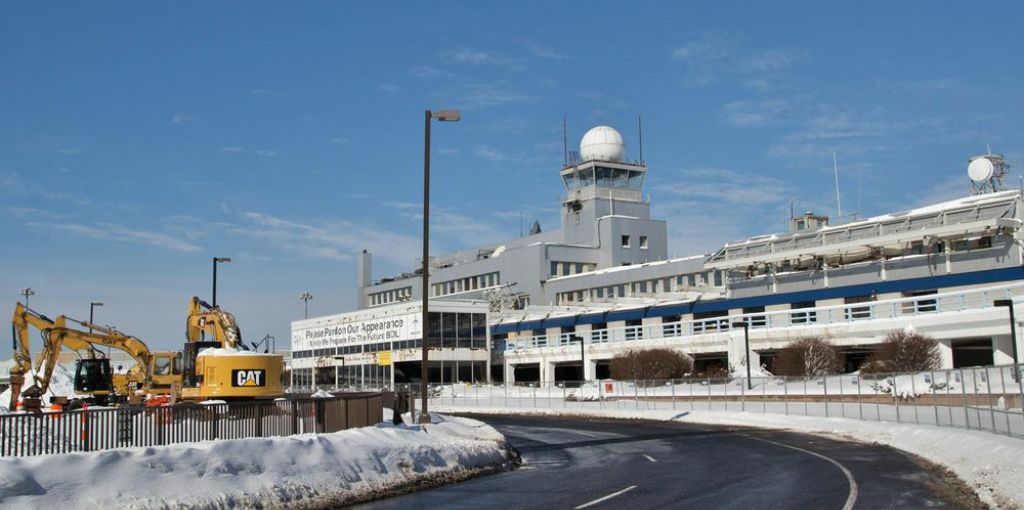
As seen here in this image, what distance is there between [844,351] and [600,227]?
149 ft

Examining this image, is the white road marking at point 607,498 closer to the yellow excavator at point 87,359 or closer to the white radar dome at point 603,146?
the yellow excavator at point 87,359

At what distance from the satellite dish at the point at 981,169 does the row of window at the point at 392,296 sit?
211 ft

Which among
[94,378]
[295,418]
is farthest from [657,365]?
[295,418]

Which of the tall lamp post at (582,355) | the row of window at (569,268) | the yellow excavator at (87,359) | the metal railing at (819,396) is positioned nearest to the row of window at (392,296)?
the row of window at (569,268)

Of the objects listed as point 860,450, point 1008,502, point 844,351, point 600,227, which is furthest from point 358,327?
point 1008,502

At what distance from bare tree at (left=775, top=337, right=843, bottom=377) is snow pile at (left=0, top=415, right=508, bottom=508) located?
3872 cm

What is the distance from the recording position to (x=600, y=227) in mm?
103812

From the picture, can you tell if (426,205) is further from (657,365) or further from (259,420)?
(657,365)

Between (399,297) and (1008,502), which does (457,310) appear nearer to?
(399,297)

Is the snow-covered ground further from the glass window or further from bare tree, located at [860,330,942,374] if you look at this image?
the glass window

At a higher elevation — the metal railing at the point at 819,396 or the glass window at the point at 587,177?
the glass window at the point at 587,177

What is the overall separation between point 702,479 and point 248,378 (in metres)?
18.8

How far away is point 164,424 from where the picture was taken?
17.4 metres

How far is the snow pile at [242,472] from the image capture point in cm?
1345
